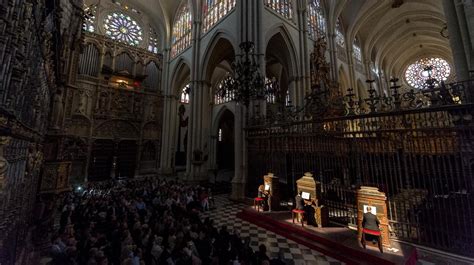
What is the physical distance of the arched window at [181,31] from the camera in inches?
685

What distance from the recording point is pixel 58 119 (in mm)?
8195

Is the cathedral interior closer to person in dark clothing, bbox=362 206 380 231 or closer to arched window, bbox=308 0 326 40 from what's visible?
person in dark clothing, bbox=362 206 380 231

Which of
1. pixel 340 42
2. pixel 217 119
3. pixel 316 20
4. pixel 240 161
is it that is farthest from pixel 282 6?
pixel 217 119

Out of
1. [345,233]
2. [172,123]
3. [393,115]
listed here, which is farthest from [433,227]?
[172,123]

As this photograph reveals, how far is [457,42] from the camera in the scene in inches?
245

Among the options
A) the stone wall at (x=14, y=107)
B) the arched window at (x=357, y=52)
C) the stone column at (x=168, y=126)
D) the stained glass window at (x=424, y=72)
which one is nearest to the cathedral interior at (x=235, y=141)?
the stone wall at (x=14, y=107)

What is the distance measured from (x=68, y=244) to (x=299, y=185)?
536 centimetres

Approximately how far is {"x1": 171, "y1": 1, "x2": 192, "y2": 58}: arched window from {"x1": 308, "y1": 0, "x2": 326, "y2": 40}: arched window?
33.8 ft

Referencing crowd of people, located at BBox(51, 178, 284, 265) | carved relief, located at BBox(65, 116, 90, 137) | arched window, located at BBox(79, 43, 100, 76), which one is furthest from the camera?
arched window, located at BBox(79, 43, 100, 76)

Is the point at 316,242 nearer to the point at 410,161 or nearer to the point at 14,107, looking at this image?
the point at 410,161

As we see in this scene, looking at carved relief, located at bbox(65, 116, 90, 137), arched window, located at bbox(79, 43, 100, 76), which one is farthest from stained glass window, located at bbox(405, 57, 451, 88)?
carved relief, located at bbox(65, 116, 90, 137)

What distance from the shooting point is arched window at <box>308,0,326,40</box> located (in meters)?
15.8

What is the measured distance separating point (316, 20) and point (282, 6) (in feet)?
16.9

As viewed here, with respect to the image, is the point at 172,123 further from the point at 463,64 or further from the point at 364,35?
the point at 364,35
